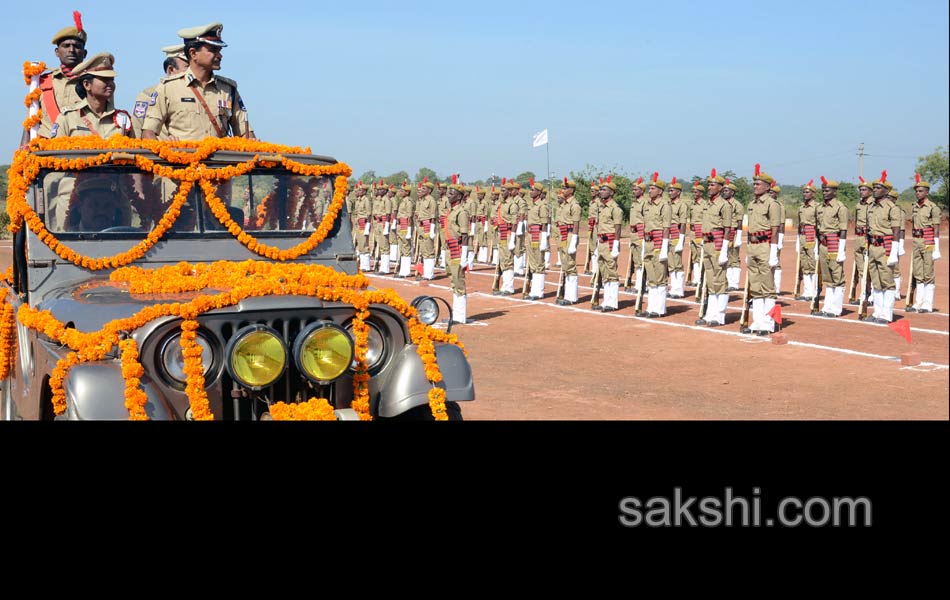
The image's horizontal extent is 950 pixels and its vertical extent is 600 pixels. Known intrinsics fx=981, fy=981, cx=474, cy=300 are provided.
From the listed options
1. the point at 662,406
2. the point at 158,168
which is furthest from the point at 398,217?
the point at 158,168

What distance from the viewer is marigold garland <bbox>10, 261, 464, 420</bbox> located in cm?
414

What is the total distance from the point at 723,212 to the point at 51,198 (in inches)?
484

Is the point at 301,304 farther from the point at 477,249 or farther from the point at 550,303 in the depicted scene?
the point at 477,249

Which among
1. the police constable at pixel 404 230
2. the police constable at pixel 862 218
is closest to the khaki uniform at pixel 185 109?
the police constable at pixel 862 218

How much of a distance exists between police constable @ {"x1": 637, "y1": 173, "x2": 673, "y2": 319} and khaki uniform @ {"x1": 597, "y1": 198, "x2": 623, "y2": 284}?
0.56 meters

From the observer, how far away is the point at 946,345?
42.0 ft

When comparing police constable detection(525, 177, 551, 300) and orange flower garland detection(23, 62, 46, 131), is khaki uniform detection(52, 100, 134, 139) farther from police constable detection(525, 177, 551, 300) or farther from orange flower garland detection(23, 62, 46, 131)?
police constable detection(525, 177, 551, 300)

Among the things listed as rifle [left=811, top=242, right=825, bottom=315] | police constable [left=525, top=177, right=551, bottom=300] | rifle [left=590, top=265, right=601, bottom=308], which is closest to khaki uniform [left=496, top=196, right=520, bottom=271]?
police constable [left=525, top=177, right=551, bottom=300]

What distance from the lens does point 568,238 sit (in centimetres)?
1902

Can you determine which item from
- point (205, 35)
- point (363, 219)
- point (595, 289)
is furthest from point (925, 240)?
point (363, 219)

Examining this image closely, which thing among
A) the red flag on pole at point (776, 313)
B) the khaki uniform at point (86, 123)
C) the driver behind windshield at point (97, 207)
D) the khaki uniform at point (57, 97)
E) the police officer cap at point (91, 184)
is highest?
the khaki uniform at point (57, 97)

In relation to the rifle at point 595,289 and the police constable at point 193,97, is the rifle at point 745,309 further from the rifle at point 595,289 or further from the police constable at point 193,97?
the police constable at point 193,97

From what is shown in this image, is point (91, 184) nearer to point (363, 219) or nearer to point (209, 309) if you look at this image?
point (209, 309)

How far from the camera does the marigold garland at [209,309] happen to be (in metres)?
4.14
